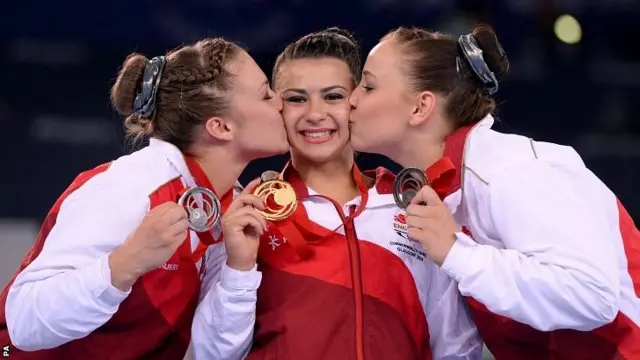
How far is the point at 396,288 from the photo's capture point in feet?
9.15

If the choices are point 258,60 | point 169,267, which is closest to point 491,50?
point 169,267

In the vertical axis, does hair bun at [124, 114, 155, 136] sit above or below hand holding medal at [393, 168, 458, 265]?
above

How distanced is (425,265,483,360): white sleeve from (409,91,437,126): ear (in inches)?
16.2

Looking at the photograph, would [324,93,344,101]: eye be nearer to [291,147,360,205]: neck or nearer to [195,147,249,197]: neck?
[291,147,360,205]: neck

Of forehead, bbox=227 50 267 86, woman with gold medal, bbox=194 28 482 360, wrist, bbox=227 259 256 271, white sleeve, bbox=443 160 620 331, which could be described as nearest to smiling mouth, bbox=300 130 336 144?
woman with gold medal, bbox=194 28 482 360

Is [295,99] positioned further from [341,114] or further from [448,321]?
[448,321]

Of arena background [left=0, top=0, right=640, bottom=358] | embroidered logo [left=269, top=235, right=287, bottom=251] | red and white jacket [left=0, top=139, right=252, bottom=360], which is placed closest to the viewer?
red and white jacket [left=0, top=139, right=252, bottom=360]

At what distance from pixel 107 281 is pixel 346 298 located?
64 centimetres

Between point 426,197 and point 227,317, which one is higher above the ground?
point 426,197

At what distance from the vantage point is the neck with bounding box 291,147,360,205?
3041 millimetres

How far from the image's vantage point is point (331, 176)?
3.08m

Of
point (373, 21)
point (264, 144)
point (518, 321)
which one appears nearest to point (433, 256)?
point (518, 321)

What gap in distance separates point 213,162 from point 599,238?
1.13 meters

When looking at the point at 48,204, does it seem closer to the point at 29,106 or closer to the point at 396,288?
the point at 29,106
